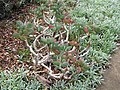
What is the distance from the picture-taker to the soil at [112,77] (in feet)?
12.7

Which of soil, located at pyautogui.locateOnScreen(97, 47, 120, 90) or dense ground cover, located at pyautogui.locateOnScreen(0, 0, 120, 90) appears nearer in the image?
dense ground cover, located at pyautogui.locateOnScreen(0, 0, 120, 90)

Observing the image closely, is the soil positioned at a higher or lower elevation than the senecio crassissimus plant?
lower

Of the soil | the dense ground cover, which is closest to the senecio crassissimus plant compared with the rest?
the dense ground cover

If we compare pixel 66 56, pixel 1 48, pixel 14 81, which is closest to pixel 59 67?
pixel 66 56

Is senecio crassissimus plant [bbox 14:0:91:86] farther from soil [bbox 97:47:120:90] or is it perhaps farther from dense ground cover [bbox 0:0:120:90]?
soil [bbox 97:47:120:90]

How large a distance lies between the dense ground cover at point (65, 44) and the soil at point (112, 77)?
0.09 m

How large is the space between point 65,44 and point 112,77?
78 centimetres

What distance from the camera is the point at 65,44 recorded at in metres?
4.09

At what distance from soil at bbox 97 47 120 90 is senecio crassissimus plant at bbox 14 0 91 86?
343mm

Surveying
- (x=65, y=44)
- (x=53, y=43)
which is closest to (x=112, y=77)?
(x=65, y=44)

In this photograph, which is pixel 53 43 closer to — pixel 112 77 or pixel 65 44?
pixel 65 44

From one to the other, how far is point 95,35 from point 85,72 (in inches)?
36.5

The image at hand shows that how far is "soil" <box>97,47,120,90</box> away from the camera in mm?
3873

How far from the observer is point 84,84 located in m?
3.72
